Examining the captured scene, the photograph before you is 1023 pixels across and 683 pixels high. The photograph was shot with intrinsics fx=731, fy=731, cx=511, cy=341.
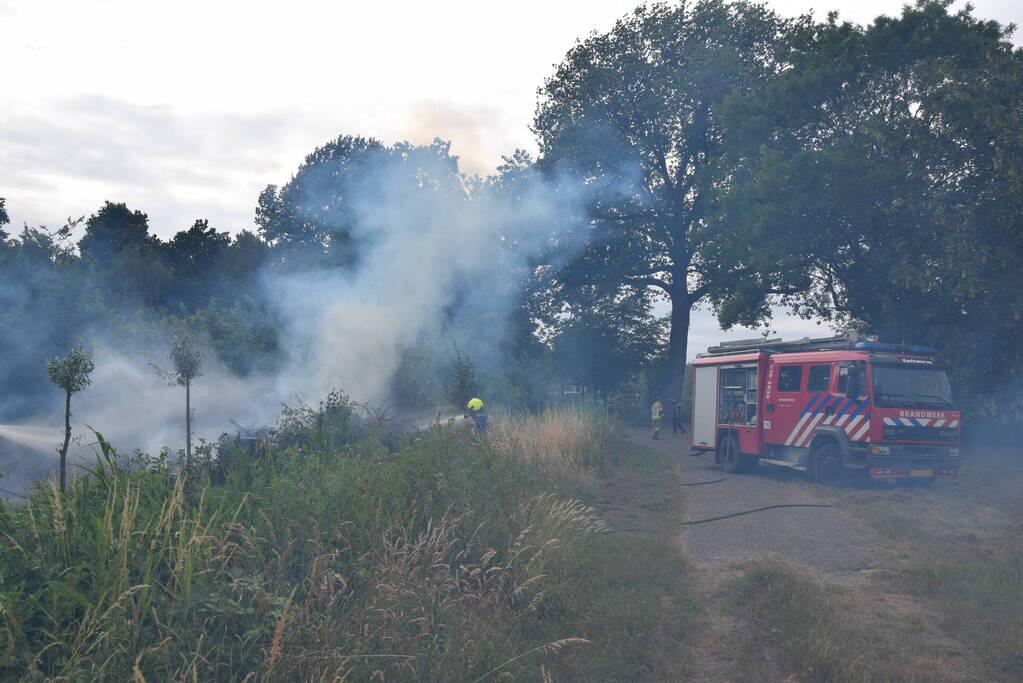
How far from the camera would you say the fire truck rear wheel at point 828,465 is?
13.4 metres

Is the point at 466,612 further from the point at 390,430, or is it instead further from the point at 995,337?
the point at 995,337

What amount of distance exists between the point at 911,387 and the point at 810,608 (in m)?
8.99

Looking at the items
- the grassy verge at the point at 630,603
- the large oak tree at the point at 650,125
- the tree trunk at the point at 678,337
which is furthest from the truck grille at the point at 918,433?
the tree trunk at the point at 678,337

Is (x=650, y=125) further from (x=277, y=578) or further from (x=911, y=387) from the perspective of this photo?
(x=277, y=578)

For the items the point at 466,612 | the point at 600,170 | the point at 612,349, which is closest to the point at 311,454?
the point at 466,612

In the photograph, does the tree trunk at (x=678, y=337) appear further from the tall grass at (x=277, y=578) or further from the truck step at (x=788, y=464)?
the tall grass at (x=277, y=578)

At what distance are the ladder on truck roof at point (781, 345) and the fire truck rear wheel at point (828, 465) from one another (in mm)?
1932

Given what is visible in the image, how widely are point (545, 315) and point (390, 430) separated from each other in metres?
18.7

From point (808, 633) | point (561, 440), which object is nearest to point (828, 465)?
point (561, 440)

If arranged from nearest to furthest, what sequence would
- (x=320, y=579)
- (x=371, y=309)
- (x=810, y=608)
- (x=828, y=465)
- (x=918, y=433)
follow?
(x=320, y=579)
(x=810, y=608)
(x=918, y=433)
(x=828, y=465)
(x=371, y=309)

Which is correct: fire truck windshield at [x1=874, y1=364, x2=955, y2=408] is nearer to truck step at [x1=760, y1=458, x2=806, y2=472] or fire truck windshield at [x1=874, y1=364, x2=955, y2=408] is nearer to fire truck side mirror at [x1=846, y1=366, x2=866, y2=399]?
fire truck side mirror at [x1=846, y1=366, x2=866, y2=399]

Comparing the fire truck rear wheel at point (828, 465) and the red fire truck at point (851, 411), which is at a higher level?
the red fire truck at point (851, 411)

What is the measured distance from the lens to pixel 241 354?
58.3 feet

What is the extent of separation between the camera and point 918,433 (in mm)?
12992
